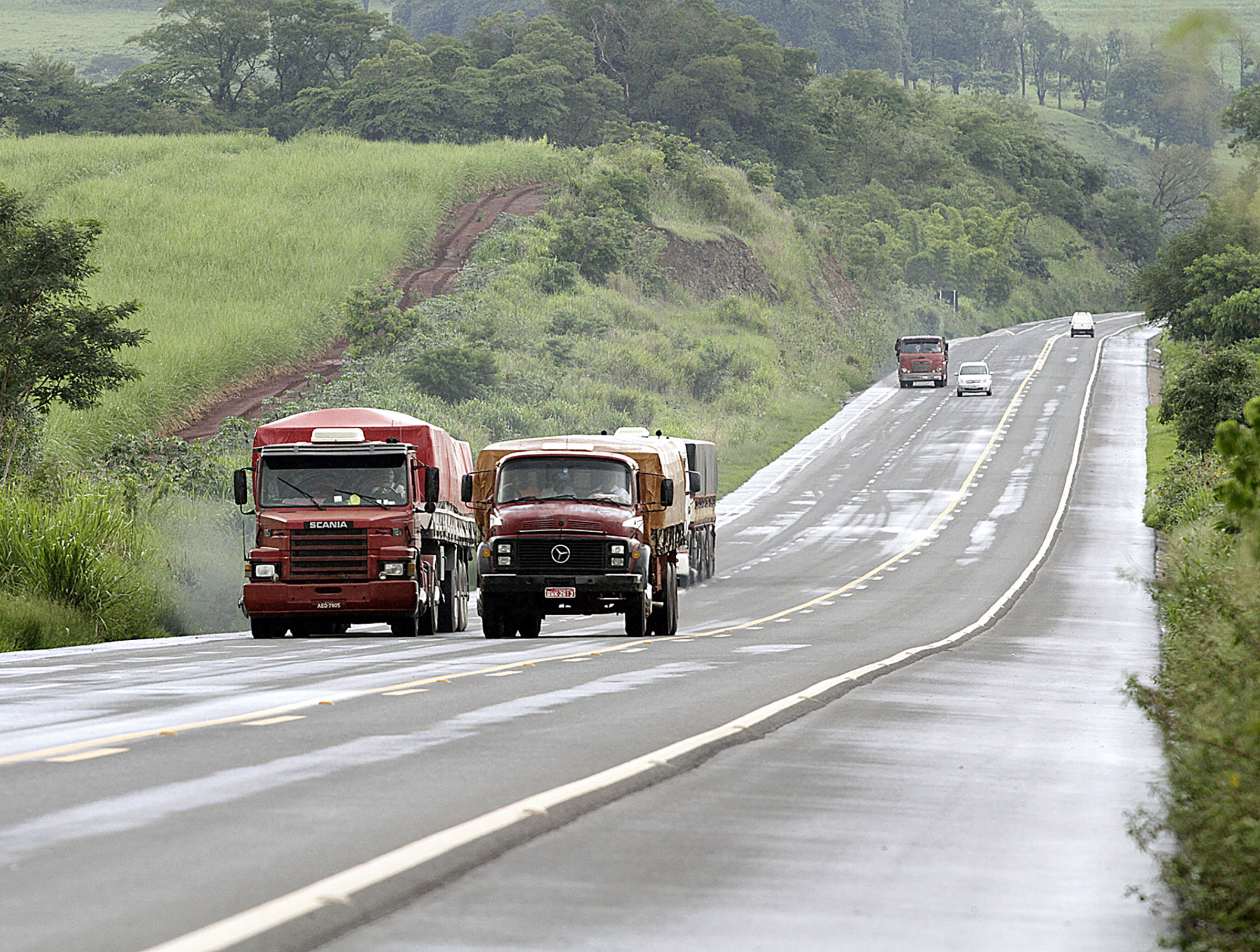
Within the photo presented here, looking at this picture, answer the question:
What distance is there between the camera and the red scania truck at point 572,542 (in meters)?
24.2

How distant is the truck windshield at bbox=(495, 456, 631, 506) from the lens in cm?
2478

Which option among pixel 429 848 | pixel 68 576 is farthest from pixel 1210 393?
pixel 429 848

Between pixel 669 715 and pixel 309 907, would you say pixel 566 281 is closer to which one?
pixel 669 715

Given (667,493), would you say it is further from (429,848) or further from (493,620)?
(429,848)

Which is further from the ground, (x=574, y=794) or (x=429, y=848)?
(x=429, y=848)

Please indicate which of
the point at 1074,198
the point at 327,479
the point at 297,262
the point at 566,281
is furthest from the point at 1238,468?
the point at 1074,198

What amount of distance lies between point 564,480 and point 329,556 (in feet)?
12.2

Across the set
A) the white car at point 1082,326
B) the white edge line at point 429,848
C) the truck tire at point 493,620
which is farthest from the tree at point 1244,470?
the white car at point 1082,326

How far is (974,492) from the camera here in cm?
5806

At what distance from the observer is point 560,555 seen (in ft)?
79.4

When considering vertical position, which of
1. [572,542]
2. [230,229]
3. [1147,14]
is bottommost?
[572,542]

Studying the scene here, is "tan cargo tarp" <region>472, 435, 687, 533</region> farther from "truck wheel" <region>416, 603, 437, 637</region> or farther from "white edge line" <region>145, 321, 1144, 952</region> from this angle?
"white edge line" <region>145, 321, 1144, 952</region>

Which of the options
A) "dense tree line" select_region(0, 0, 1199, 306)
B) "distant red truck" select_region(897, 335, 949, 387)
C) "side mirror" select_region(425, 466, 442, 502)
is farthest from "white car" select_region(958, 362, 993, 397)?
"side mirror" select_region(425, 466, 442, 502)

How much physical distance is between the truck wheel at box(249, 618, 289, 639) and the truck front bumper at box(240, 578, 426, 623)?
Answer: 0.61m
